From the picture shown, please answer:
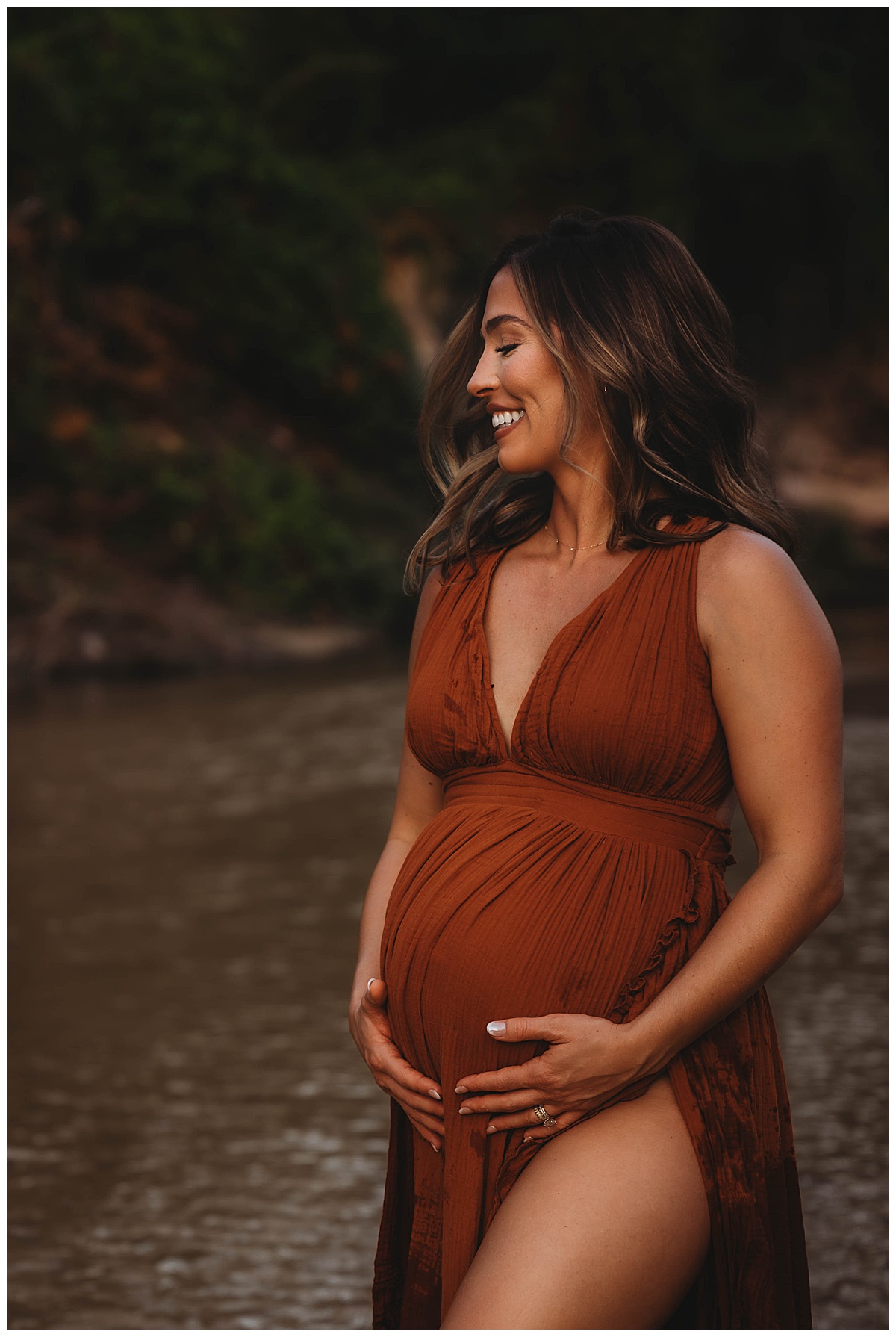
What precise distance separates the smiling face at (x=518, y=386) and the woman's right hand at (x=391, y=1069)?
0.76 meters

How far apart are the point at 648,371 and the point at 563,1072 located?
2.93ft

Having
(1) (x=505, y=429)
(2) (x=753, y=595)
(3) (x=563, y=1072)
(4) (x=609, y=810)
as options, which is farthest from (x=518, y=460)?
(3) (x=563, y=1072)

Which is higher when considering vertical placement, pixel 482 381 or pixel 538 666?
pixel 482 381

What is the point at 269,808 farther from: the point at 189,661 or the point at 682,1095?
the point at 682,1095

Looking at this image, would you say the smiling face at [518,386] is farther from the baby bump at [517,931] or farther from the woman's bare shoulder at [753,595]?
the baby bump at [517,931]

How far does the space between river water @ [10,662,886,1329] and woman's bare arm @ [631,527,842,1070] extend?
6.41 ft

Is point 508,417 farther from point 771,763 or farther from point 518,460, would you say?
point 771,763

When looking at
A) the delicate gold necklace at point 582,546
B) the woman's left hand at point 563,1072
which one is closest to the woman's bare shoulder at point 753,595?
the delicate gold necklace at point 582,546

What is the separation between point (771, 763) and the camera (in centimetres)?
185

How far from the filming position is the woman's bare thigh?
1709mm

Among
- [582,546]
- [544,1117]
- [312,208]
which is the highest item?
[312,208]

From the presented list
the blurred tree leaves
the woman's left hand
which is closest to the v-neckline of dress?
the woman's left hand

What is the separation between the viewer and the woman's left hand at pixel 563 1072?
5.84ft

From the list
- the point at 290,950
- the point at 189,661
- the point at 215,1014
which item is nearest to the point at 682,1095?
the point at 215,1014
